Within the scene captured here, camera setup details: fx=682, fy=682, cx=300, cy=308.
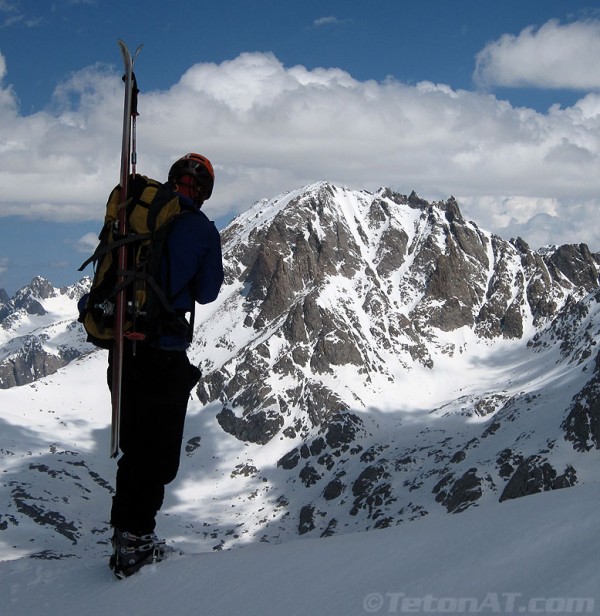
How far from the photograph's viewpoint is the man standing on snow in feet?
26.1

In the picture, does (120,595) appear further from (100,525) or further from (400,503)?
(100,525)

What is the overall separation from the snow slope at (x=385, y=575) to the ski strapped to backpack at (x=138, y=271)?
2.73 metres

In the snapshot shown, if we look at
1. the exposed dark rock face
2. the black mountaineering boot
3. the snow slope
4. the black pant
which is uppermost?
the black pant

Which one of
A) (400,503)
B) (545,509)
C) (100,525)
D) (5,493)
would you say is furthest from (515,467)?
(545,509)

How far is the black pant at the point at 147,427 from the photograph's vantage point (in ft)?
26.2

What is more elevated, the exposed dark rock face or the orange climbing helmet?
the orange climbing helmet

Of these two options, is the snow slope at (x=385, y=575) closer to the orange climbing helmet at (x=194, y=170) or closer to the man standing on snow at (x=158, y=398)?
the man standing on snow at (x=158, y=398)

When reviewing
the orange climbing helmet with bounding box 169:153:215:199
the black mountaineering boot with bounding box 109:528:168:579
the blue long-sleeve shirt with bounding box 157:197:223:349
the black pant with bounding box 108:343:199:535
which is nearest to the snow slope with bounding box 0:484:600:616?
the black mountaineering boot with bounding box 109:528:168:579

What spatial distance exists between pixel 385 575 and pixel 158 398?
3.39 m

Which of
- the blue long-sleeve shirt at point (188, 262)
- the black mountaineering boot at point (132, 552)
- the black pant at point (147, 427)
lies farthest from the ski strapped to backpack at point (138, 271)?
the black mountaineering boot at point (132, 552)

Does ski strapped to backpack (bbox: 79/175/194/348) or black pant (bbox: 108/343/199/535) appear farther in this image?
black pant (bbox: 108/343/199/535)

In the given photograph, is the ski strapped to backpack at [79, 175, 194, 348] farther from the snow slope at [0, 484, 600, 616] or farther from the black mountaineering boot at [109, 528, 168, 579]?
the snow slope at [0, 484, 600, 616]

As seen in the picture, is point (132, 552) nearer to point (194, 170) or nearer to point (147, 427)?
point (147, 427)

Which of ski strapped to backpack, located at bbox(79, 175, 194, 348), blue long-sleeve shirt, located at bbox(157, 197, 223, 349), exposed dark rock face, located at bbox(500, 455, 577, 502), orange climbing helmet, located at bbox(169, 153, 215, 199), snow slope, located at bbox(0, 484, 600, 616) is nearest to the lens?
snow slope, located at bbox(0, 484, 600, 616)
